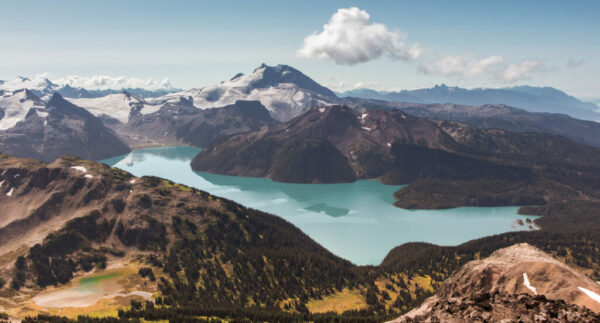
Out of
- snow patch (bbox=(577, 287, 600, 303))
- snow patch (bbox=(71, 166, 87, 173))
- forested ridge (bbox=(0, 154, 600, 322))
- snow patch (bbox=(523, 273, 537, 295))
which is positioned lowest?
forested ridge (bbox=(0, 154, 600, 322))

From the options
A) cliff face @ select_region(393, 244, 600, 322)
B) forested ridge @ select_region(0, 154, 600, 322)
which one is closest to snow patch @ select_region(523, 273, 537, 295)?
cliff face @ select_region(393, 244, 600, 322)

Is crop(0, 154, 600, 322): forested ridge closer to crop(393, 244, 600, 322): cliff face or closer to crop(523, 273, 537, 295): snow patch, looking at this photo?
crop(393, 244, 600, 322): cliff face

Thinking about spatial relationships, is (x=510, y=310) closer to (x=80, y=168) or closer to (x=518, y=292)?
(x=518, y=292)

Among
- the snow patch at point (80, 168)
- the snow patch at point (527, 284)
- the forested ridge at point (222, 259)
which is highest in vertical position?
the snow patch at point (527, 284)

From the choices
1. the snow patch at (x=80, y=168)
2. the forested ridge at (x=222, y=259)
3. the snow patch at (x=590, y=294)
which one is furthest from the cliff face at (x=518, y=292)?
the snow patch at (x=80, y=168)

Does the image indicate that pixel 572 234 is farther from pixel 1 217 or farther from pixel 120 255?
pixel 1 217

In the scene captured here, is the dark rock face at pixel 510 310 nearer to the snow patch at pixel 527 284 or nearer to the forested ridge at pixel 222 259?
the snow patch at pixel 527 284

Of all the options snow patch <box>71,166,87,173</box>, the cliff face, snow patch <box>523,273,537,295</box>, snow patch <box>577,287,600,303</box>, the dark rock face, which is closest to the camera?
the dark rock face

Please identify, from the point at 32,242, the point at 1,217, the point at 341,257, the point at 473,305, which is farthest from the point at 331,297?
the point at 1,217

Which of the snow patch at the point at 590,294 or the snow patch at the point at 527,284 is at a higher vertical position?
the snow patch at the point at 590,294
